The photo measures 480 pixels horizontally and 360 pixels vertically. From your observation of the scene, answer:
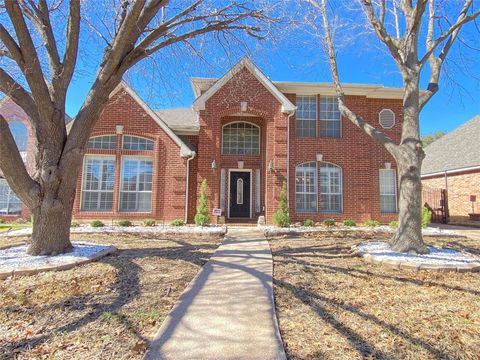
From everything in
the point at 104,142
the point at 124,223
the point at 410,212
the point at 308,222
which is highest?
the point at 104,142

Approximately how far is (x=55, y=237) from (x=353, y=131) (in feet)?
38.9

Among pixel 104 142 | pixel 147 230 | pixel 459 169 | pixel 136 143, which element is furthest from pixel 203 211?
pixel 459 169

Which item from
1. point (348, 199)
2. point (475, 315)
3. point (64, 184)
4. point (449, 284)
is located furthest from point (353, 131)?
point (64, 184)

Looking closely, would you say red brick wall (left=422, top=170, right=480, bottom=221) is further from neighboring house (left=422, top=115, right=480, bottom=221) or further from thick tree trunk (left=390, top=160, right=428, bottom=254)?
thick tree trunk (left=390, top=160, right=428, bottom=254)

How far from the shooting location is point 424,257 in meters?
6.02

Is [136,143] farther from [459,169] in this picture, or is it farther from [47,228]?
[459,169]

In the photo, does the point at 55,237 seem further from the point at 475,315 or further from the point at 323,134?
the point at 323,134

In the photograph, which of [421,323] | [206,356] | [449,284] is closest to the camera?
[206,356]

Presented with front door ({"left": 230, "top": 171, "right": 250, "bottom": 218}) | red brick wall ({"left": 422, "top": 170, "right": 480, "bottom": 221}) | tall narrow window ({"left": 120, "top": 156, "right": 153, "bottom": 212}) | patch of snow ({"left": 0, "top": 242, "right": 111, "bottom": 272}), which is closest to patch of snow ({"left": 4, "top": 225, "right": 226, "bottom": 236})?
tall narrow window ({"left": 120, "top": 156, "right": 153, "bottom": 212})

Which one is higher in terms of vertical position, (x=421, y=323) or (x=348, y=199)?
(x=348, y=199)

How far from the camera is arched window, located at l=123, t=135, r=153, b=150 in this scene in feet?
40.9

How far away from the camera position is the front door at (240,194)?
13641mm

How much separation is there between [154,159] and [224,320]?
32.9 ft

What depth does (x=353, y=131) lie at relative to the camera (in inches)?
520
